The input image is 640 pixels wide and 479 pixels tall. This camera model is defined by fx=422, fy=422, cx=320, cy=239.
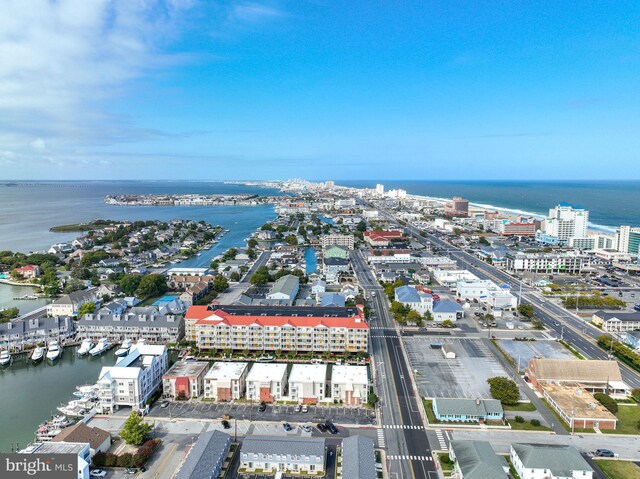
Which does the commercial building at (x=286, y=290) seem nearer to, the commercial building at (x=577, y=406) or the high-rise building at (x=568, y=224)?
the commercial building at (x=577, y=406)

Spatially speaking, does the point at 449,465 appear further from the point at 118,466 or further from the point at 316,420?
the point at 118,466

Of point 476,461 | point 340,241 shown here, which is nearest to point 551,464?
point 476,461

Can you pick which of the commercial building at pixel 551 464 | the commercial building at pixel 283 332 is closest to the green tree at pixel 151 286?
the commercial building at pixel 283 332

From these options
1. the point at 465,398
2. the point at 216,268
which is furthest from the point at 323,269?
the point at 465,398

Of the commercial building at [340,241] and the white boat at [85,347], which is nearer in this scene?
the white boat at [85,347]

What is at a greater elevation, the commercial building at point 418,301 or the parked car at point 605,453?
the commercial building at point 418,301

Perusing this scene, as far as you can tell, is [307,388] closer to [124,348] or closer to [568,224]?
[124,348]

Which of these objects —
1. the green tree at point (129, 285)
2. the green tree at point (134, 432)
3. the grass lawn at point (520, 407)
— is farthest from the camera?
the green tree at point (129, 285)
